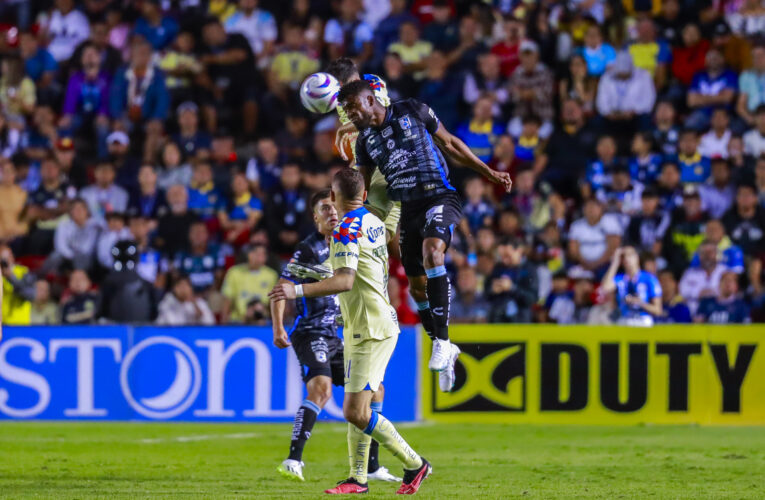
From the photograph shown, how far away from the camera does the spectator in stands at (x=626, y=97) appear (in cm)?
2078

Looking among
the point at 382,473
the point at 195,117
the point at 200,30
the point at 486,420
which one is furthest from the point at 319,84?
the point at 200,30

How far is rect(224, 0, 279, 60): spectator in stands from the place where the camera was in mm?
23172

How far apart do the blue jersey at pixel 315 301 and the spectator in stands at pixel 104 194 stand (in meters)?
9.40

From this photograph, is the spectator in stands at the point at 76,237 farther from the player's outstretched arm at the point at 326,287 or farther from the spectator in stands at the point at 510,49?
the player's outstretched arm at the point at 326,287

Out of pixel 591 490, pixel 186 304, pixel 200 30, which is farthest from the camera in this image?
pixel 200 30

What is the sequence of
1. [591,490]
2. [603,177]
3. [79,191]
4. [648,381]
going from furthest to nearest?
[79,191]
[603,177]
[648,381]
[591,490]

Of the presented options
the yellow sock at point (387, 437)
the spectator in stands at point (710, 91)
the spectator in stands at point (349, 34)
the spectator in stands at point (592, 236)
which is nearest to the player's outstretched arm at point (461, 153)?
the yellow sock at point (387, 437)

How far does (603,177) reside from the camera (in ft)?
65.3

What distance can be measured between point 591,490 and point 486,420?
20.7ft

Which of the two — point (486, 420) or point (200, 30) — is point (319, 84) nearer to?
point (486, 420)

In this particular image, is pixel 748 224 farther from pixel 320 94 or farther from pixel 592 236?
pixel 320 94

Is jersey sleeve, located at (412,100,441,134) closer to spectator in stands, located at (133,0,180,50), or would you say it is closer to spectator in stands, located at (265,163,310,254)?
spectator in stands, located at (265,163,310,254)

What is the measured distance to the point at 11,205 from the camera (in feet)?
68.3

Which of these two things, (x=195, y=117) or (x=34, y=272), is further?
(x=195, y=117)
